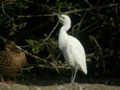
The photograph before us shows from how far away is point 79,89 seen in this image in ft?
22.2

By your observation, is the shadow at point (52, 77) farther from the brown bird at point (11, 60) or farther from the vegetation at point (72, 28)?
the brown bird at point (11, 60)

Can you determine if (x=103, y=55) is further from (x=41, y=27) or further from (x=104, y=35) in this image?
(x=41, y=27)

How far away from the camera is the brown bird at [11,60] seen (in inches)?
329

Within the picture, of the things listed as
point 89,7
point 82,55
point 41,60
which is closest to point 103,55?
point 89,7

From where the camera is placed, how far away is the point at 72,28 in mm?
9289

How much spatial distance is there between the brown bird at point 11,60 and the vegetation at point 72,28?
0.40m

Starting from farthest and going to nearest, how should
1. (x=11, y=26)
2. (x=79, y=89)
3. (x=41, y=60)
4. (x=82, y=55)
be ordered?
(x=11, y=26), (x=41, y=60), (x=82, y=55), (x=79, y=89)

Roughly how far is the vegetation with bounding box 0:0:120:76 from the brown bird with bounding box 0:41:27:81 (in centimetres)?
40

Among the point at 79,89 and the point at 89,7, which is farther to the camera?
the point at 89,7

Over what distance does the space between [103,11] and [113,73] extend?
1867 mm

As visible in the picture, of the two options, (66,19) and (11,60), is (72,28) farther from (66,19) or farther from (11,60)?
(66,19)

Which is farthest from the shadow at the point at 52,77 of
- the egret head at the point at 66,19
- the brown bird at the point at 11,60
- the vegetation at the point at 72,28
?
the egret head at the point at 66,19

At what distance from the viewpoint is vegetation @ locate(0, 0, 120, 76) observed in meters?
8.84

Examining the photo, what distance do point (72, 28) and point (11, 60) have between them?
194 centimetres
